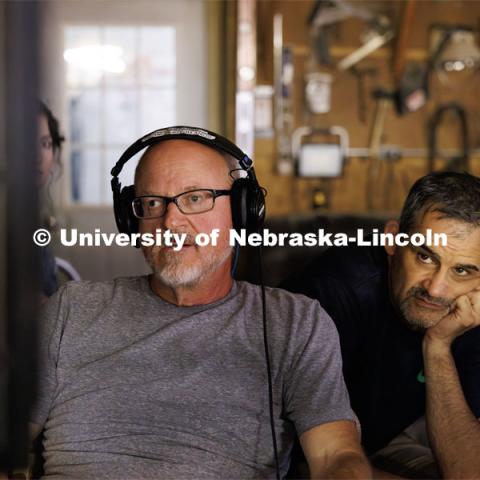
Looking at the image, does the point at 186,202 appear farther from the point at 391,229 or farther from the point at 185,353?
the point at 391,229

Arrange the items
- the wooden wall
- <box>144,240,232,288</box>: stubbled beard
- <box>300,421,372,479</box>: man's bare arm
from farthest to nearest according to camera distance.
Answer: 1. the wooden wall
2. <box>144,240,232,288</box>: stubbled beard
3. <box>300,421,372,479</box>: man's bare arm

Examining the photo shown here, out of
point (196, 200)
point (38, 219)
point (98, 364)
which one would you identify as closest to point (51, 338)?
point (98, 364)

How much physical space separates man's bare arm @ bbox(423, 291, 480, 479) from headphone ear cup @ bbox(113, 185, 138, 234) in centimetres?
50

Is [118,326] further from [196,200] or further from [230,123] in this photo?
[230,123]

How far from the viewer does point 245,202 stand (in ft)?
3.51

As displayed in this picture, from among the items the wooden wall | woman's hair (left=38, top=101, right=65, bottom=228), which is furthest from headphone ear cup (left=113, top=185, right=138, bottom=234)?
the wooden wall

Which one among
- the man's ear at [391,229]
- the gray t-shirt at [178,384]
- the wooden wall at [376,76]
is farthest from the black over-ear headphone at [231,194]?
the wooden wall at [376,76]

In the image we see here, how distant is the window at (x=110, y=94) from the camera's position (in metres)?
1.15

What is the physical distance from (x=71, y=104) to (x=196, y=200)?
1.01 feet

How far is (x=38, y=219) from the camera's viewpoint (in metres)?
0.53

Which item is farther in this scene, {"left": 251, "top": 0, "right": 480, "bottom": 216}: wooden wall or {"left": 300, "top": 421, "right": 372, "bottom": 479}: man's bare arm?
{"left": 251, "top": 0, "right": 480, "bottom": 216}: wooden wall

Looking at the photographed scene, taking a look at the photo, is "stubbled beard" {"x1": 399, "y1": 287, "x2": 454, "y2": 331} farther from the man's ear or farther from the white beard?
the white beard

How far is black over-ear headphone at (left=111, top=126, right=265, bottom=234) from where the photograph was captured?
3.51ft

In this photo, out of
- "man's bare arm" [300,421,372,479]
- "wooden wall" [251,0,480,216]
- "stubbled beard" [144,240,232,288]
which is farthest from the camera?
"wooden wall" [251,0,480,216]
